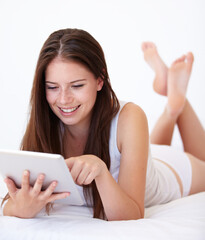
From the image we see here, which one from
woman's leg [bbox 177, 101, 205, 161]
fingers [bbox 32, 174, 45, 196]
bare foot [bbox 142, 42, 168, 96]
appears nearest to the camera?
fingers [bbox 32, 174, 45, 196]

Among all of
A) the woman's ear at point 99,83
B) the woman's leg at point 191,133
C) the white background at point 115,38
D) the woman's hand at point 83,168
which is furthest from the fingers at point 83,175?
the white background at point 115,38

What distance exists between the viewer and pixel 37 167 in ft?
4.15

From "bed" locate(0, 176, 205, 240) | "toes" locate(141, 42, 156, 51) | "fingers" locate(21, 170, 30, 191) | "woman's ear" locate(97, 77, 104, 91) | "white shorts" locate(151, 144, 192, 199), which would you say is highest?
"toes" locate(141, 42, 156, 51)

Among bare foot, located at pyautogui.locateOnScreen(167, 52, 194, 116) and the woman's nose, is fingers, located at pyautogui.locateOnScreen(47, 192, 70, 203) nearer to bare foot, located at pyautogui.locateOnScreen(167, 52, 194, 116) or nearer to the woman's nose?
the woman's nose

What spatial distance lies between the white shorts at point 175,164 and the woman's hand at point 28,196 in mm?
1005

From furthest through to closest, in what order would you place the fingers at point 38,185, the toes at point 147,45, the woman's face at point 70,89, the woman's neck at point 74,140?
the toes at point 147,45
the woman's neck at point 74,140
the woman's face at point 70,89
the fingers at point 38,185

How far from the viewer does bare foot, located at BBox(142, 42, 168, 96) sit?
294 cm

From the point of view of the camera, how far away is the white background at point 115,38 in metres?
3.90

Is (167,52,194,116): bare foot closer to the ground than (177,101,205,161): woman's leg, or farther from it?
farther from it

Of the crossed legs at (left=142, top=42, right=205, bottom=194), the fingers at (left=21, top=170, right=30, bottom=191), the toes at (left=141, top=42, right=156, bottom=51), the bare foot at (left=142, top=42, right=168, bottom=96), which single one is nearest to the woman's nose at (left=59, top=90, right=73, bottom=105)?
the fingers at (left=21, top=170, right=30, bottom=191)

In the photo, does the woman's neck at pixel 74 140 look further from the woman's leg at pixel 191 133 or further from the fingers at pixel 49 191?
the woman's leg at pixel 191 133

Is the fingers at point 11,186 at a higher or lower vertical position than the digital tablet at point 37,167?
lower

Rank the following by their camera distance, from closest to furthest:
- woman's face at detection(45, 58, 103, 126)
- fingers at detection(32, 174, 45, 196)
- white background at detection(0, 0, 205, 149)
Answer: fingers at detection(32, 174, 45, 196)
woman's face at detection(45, 58, 103, 126)
white background at detection(0, 0, 205, 149)

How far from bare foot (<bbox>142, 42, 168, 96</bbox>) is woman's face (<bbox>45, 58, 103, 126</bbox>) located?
131cm
